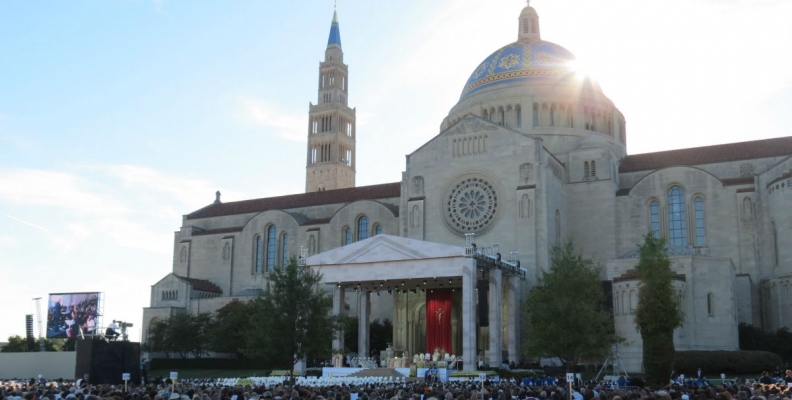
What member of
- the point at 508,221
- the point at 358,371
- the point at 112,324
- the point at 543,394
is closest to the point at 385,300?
the point at 508,221

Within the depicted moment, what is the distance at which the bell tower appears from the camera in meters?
107

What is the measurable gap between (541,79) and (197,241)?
37767 millimetres

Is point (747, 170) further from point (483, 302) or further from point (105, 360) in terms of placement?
point (105, 360)

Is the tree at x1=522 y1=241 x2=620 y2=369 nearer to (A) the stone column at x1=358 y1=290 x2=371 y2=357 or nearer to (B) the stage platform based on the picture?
(B) the stage platform

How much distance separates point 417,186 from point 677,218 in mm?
19528

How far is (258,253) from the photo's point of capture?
78.9 meters

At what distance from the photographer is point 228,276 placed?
262 feet

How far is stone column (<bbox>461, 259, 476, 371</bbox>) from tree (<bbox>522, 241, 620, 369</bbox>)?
127 inches

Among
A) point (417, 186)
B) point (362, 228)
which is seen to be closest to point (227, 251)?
point (362, 228)

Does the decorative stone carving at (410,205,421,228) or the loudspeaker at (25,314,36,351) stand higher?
the decorative stone carving at (410,205,421,228)

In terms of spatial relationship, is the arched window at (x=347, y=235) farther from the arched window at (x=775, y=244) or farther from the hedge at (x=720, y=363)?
the arched window at (x=775, y=244)

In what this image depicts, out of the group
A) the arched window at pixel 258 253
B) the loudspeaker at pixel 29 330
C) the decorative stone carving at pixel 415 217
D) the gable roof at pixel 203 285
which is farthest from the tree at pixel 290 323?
the loudspeaker at pixel 29 330

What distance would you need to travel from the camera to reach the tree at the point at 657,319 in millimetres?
34406

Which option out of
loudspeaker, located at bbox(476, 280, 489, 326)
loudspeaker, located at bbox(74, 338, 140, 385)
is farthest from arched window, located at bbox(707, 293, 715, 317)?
loudspeaker, located at bbox(74, 338, 140, 385)
